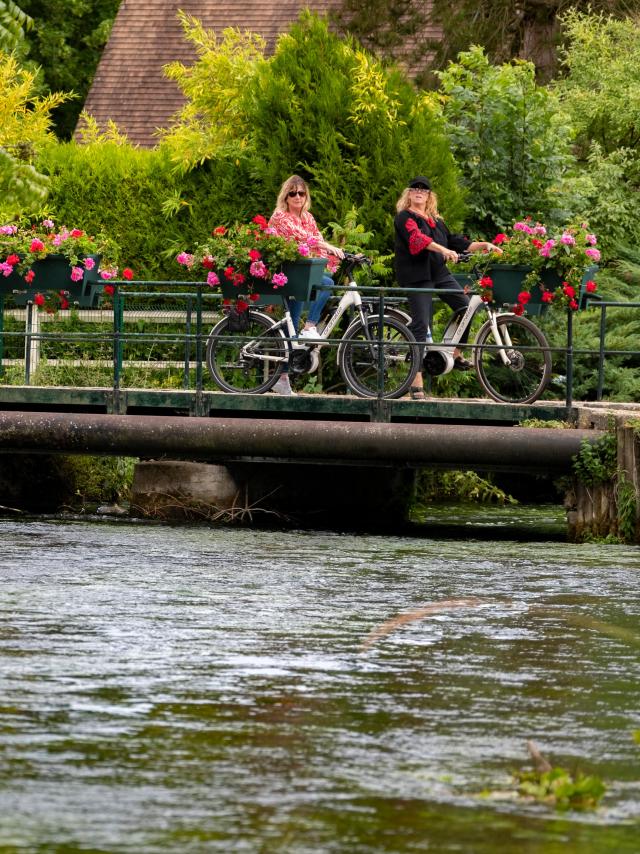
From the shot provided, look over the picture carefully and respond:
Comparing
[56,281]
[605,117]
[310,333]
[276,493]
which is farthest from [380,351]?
[605,117]

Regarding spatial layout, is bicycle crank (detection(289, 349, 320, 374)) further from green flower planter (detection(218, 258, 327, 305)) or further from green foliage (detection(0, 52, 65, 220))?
green foliage (detection(0, 52, 65, 220))

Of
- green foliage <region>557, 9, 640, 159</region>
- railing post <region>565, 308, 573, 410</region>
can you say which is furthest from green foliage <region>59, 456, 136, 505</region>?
green foliage <region>557, 9, 640, 159</region>

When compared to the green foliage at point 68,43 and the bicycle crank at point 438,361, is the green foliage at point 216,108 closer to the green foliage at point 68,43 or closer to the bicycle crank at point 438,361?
the bicycle crank at point 438,361

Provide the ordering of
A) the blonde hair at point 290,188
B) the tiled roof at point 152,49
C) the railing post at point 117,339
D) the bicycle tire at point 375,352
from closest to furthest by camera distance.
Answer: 1. the bicycle tire at point 375,352
2. the blonde hair at point 290,188
3. the railing post at point 117,339
4. the tiled roof at point 152,49

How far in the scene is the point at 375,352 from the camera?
13867mm

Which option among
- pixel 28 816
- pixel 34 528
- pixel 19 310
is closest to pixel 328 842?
pixel 28 816

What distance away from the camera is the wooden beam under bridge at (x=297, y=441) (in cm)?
1290

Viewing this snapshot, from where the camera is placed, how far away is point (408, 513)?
599 inches

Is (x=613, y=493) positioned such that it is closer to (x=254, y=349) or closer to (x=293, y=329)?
(x=293, y=329)

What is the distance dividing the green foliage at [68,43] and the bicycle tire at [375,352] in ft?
61.2

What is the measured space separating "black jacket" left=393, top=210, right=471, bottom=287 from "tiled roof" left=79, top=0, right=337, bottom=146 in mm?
13532

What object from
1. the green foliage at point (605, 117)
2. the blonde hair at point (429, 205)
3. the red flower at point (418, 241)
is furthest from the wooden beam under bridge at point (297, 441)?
the green foliage at point (605, 117)

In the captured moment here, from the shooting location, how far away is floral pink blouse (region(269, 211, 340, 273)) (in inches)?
541

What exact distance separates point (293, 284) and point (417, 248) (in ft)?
3.13
